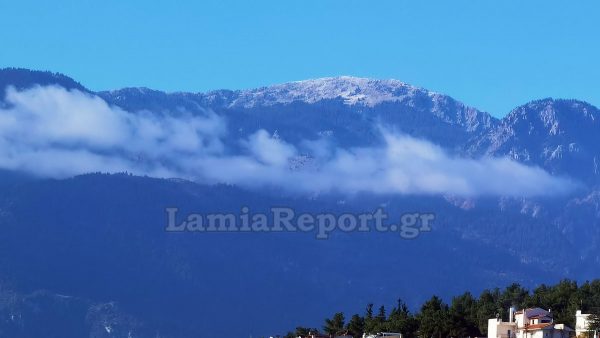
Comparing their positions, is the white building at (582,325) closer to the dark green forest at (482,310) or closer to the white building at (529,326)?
the white building at (529,326)

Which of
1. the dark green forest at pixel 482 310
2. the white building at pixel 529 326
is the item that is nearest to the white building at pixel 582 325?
the white building at pixel 529 326

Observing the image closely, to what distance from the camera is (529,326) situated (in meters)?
141

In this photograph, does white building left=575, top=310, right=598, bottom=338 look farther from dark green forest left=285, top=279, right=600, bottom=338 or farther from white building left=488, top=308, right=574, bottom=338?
dark green forest left=285, top=279, right=600, bottom=338

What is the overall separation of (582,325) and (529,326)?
165 inches

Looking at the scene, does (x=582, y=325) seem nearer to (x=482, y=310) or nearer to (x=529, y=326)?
(x=529, y=326)

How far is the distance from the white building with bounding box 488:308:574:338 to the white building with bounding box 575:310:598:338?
3.52 ft

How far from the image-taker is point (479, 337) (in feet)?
500

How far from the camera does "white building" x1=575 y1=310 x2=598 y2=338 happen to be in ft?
434

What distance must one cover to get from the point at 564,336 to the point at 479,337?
16.4 meters

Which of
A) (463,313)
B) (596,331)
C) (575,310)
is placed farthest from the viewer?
(463,313)

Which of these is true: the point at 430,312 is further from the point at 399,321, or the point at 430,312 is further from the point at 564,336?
the point at 564,336

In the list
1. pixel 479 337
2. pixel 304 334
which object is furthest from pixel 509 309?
pixel 304 334

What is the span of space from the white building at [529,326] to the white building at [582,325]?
1074mm

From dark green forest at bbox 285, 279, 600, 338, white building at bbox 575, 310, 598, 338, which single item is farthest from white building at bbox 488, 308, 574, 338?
dark green forest at bbox 285, 279, 600, 338
